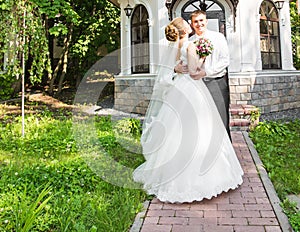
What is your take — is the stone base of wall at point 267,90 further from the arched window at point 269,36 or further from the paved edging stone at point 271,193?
the paved edging stone at point 271,193

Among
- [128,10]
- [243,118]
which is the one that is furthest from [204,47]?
[128,10]

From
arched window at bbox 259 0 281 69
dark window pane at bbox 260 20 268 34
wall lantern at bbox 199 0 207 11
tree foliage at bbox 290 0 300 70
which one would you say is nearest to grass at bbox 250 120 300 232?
arched window at bbox 259 0 281 69

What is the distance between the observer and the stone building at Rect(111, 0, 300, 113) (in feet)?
25.1

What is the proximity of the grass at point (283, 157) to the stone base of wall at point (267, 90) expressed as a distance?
35.4 inches

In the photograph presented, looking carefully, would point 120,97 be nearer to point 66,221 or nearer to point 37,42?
point 37,42

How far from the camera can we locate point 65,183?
10.9ft

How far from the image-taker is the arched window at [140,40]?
866 centimetres

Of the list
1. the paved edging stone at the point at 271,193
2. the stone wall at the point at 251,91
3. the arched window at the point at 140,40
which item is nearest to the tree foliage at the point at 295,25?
the stone wall at the point at 251,91

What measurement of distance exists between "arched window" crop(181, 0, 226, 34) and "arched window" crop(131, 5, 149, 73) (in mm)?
1256

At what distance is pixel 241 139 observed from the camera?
557 cm

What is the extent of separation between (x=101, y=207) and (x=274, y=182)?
80.4 inches

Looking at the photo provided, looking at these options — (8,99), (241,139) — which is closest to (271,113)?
(241,139)

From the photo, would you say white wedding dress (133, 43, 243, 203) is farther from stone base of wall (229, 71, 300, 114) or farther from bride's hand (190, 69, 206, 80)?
stone base of wall (229, 71, 300, 114)

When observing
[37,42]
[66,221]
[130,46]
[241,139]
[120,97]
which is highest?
[130,46]
